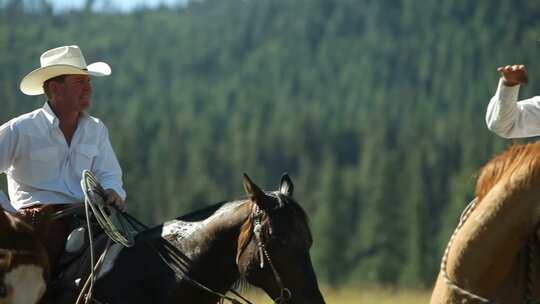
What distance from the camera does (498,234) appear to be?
16.3ft

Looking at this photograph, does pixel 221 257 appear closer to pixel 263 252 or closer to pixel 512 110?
pixel 263 252

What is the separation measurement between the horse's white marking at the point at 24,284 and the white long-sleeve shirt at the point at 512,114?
2.73 metres

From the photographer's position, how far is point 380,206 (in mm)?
100438

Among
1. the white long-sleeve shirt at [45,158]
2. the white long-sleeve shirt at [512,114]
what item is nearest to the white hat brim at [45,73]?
the white long-sleeve shirt at [45,158]

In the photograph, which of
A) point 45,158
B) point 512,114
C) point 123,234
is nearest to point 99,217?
point 123,234

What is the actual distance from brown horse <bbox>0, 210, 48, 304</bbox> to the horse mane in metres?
2.63

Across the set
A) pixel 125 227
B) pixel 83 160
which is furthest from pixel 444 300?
pixel 83 160

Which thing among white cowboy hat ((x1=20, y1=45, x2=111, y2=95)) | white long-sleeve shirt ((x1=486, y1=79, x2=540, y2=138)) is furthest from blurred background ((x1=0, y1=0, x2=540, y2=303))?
white long-sleeve shirt ((x1=486, y1=79, x2=540, y2=138))

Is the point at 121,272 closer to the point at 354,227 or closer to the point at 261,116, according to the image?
the point at 354,227

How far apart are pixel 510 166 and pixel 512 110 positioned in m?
0.42

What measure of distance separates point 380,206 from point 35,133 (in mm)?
93766

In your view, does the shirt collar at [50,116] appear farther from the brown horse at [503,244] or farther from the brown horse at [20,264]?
the brown horse at [503,244]

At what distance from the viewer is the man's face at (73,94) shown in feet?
25.4

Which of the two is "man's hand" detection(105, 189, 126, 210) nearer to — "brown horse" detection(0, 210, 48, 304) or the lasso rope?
the lasso rope
